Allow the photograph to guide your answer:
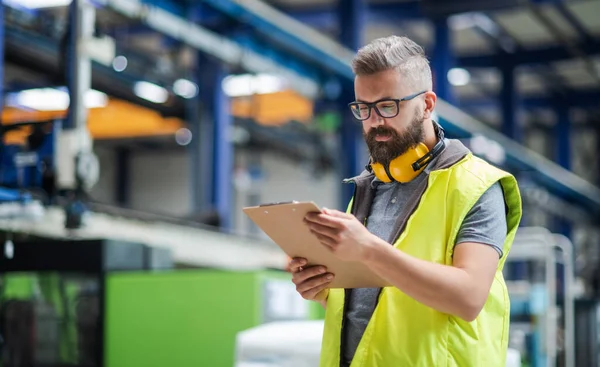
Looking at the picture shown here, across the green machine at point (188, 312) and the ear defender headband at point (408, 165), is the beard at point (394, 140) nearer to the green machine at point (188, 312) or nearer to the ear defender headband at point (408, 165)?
the ear defender headband at point (408, 165)

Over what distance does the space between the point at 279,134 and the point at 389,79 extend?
548 inches

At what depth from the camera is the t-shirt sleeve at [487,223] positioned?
1.73 meters

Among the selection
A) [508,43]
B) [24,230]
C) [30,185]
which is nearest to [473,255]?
[30,185]

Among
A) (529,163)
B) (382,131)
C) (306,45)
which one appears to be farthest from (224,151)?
(382,131)

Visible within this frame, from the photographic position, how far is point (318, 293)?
6.48ft

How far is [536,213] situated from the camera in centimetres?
1992

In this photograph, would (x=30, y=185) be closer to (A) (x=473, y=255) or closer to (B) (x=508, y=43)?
(A) (x=473, y=255)

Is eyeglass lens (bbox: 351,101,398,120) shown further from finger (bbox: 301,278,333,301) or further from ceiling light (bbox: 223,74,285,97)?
ceiling light (bbox: 223,74,285,97)

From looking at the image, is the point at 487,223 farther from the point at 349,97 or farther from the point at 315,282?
the point at 349,97

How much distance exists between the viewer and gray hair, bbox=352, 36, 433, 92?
1.80m

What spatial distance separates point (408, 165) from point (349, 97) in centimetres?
825

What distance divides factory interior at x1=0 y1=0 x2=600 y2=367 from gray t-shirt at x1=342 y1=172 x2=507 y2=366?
47.3 inches

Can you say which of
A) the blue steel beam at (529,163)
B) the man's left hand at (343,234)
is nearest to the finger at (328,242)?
the man's left hand at (343,234)

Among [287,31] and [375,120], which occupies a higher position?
[287,31]
